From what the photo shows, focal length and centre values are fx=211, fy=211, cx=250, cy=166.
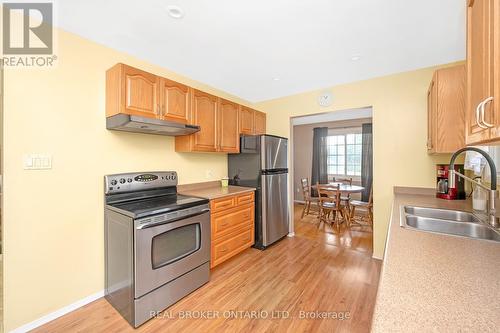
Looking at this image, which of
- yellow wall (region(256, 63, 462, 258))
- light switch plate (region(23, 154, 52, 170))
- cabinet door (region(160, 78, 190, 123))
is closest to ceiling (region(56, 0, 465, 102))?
yellow wall (region(256, 63, 462, 258))

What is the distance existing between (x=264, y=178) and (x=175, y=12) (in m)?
2.12

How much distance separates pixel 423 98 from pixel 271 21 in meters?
2.05

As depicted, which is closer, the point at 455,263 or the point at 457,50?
the point at 455,263

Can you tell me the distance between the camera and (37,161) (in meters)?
1.66

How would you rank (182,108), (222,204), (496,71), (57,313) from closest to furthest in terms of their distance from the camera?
(496,71) < (57,313) < (182,108) < (222,204)

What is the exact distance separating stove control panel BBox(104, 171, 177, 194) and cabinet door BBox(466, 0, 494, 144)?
2477mm

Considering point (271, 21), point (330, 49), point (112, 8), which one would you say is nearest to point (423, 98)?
point (330, 49)

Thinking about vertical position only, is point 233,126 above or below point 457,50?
below

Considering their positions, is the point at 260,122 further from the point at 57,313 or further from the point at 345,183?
the point at 57,313

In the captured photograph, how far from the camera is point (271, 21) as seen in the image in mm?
1684

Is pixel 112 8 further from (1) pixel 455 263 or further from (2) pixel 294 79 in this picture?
(1) pixel 455 263

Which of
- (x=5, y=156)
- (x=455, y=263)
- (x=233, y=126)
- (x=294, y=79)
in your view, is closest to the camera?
(x=455, y=263)

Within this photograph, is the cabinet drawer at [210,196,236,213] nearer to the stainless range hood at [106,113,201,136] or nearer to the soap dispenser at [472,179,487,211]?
the stainless range hood at [106,113,201,136]

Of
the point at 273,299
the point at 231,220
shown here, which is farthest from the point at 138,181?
the point at 273,299
